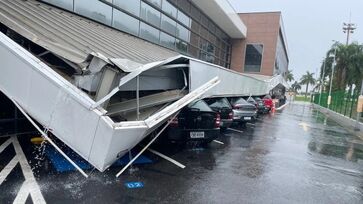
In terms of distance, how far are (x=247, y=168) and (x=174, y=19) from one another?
1381 centimetres

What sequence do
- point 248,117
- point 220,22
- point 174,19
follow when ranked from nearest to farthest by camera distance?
1. point 248,117
2. point 174,19
3. point 220,22

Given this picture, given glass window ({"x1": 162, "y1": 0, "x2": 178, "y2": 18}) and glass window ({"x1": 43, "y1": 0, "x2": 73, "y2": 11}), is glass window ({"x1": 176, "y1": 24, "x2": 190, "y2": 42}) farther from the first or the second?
glass window ({"x1": 43, "y1": 0, "x2": 73, "y2": 11})

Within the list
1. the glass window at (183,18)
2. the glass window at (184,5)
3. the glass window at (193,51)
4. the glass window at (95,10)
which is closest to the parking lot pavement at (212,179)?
the glass window at (95,10)

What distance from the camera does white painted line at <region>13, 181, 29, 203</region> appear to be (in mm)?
4437

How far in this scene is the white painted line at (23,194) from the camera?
4437mm

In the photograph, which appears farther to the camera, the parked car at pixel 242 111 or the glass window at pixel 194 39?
the glass window at pixel 194 39

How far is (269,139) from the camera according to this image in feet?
41.1

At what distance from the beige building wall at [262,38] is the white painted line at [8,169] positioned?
3351 cm

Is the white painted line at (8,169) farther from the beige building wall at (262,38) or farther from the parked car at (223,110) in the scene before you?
the beige building wall at (262,38)

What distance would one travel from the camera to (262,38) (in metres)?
39.9

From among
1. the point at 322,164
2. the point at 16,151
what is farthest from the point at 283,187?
the point at 16,151

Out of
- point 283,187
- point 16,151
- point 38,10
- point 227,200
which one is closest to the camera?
point 227,200

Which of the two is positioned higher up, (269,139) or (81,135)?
(81,135)

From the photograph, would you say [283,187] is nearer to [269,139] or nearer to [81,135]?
[81,135]
